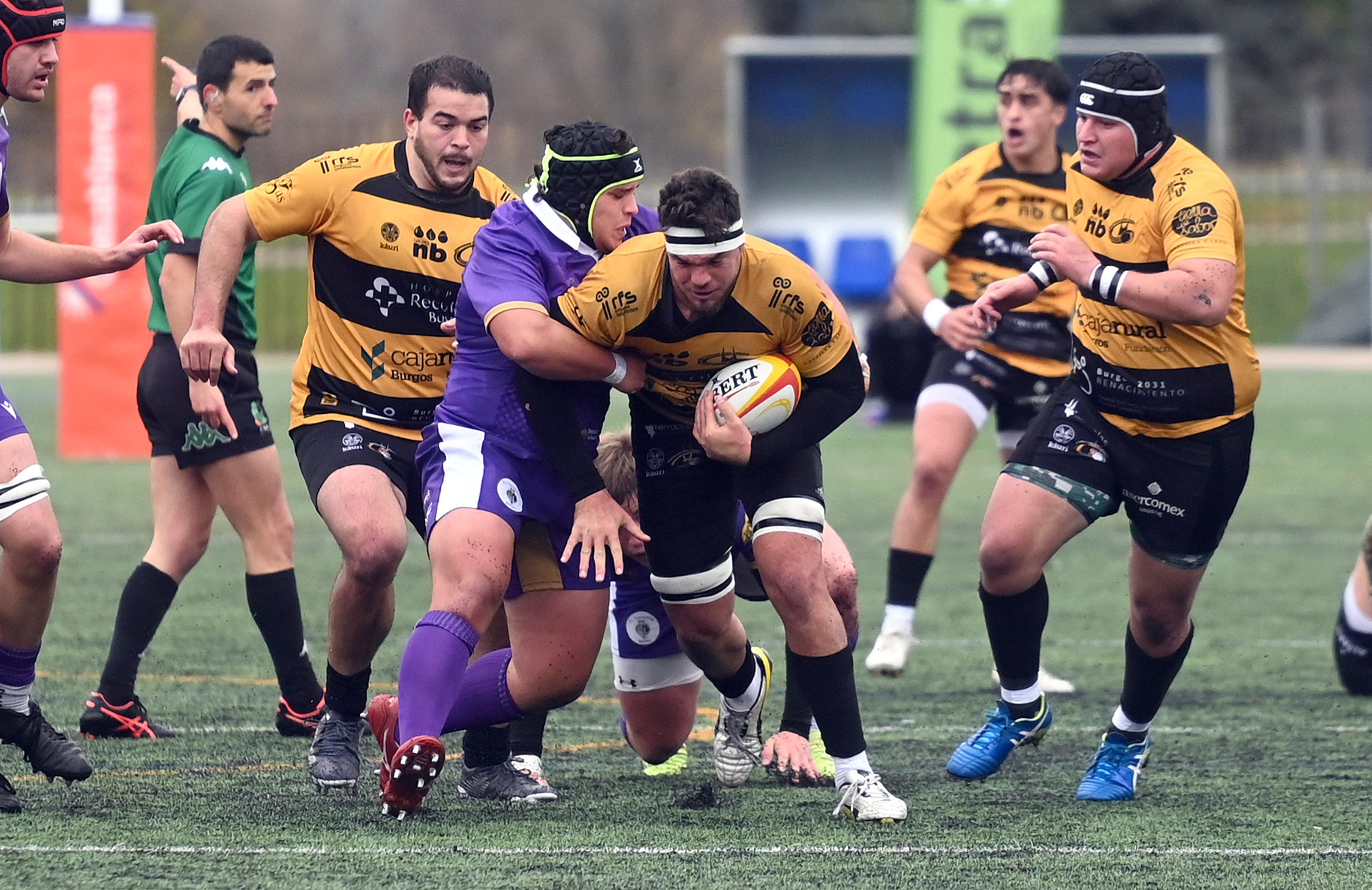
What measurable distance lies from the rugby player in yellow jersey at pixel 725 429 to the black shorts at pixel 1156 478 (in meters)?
0.68

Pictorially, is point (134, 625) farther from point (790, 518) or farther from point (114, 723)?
point (790, 518)

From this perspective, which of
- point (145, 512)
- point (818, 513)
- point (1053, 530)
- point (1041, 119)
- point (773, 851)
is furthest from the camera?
point (145, 512)

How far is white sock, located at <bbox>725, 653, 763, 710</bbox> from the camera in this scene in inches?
219

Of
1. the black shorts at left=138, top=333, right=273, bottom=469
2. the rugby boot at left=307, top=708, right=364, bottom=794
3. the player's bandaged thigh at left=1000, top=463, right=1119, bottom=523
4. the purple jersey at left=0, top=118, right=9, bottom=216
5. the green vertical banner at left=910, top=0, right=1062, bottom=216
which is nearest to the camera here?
the purple jersey at left=0, top=118, right=9, bottom=216

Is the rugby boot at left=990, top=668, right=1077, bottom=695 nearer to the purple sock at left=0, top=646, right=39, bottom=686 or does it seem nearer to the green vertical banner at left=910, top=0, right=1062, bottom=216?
the purple sock at left=0, top=646, right=39, bottom=686

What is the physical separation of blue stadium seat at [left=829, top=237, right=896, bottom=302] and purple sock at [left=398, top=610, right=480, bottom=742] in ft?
74.1

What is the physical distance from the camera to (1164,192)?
5.31 metres

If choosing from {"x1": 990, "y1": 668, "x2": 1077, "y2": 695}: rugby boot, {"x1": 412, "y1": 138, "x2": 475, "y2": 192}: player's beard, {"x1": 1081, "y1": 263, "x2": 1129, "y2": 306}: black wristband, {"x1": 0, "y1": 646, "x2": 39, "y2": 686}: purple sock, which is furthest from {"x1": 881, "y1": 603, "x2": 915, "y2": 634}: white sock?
{"x1": 0, "y1": 646, "x2": 39, "y2": 686}: purple sock

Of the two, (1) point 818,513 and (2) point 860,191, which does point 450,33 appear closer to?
(2) point 860,191

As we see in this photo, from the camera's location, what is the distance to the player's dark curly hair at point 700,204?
4758 millimetres

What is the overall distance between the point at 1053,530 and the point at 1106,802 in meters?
0.75

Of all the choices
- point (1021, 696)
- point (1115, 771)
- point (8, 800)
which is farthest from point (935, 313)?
point (8, 800)

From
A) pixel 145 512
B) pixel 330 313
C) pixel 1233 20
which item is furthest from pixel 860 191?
pixel 330 313

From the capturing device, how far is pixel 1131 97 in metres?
5.29
